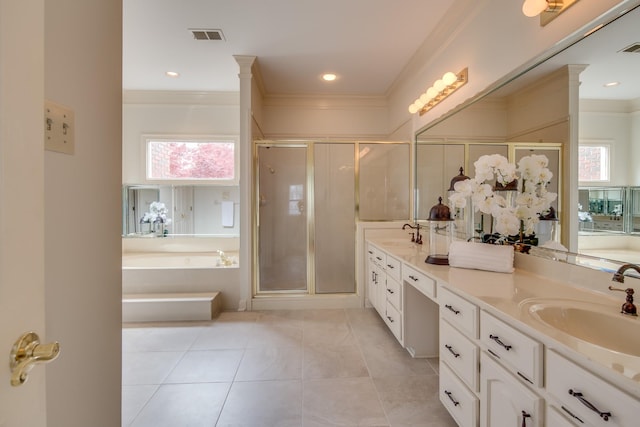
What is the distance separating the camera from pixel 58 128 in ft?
2.70

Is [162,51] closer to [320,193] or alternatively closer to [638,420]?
[320,193]

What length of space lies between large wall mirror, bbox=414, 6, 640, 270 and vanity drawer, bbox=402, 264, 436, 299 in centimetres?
65

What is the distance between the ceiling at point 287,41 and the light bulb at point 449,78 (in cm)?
47

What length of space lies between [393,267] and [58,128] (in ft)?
6.83

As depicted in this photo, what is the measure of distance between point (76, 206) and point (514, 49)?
219 centimetres

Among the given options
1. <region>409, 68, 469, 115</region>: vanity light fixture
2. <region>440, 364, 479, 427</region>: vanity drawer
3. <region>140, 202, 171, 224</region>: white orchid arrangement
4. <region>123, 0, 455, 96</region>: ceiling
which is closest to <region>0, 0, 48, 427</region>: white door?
<region>440, 364, 479, 427</region>: vanity drawer

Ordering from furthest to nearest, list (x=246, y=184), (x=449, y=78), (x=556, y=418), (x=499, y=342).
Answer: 1. (x=246, y=184)
2. (x=449, y=78)
3. (x=499, y=342)
4. (x=556, y=418)

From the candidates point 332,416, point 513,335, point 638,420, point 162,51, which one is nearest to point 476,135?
point 513,335

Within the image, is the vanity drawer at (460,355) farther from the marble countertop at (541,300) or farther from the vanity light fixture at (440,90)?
the vanity light fixture at (440,90)

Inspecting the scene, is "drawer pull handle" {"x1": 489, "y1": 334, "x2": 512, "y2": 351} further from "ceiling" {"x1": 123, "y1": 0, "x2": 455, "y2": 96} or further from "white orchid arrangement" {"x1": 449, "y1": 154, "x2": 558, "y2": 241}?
"ceiling" {"x1": 123, "y1": 0, "x2": 455, "y2": 96}

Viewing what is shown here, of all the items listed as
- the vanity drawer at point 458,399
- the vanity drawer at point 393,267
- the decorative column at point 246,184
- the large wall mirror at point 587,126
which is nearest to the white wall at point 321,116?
the decorative column at point 246,184

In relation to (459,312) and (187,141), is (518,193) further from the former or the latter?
(187,141)

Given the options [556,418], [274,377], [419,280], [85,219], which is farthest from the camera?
[274,377]

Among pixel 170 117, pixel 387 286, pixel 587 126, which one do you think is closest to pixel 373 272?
pixel 387 286
